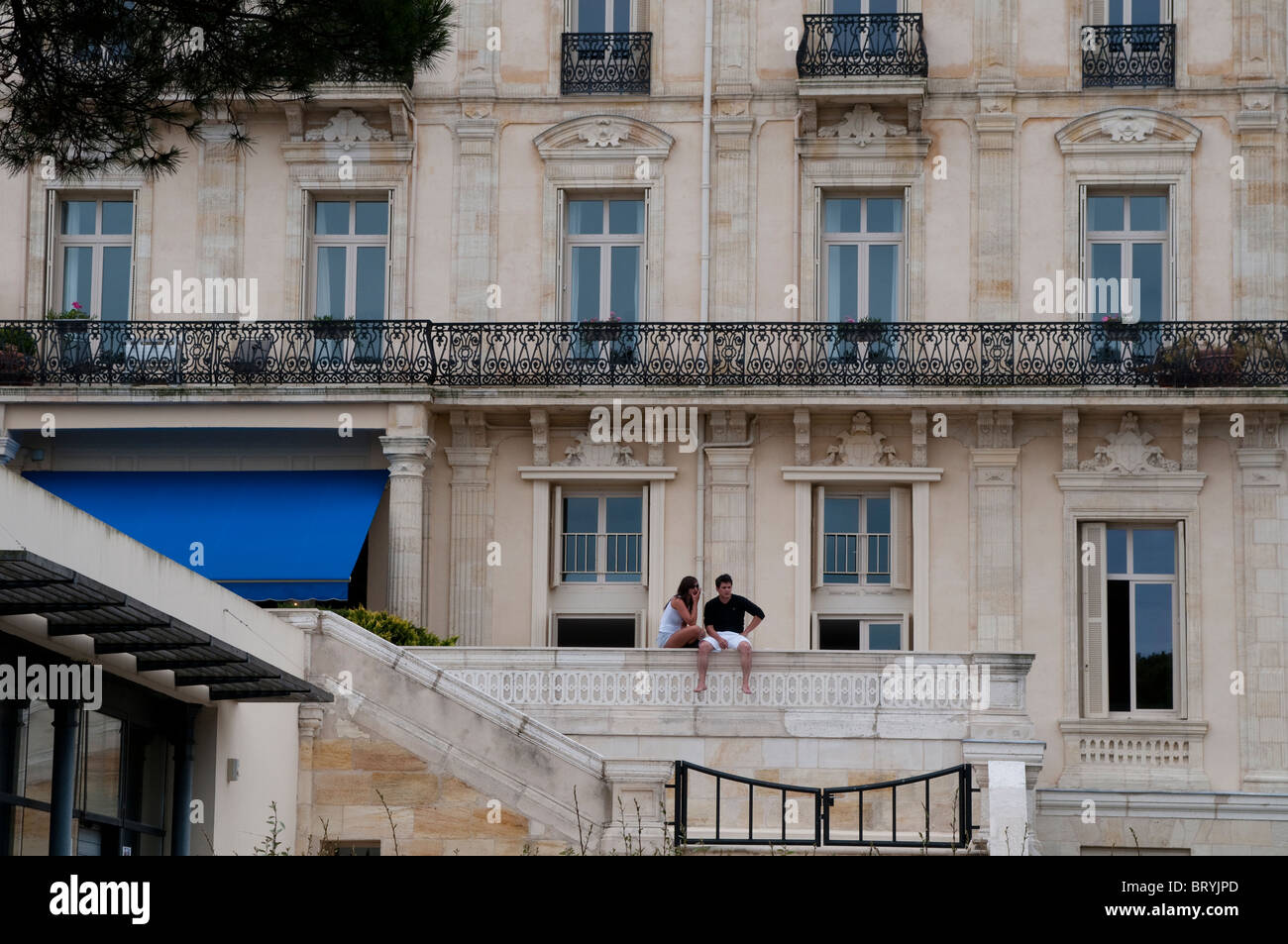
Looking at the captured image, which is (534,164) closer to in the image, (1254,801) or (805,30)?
(805,30)

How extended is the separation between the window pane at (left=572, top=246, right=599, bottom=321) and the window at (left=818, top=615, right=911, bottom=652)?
449 cm

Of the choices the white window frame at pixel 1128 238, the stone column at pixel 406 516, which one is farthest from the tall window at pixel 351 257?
the white window frame at pixel 1128 238

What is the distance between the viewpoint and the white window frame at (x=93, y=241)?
25.1 m

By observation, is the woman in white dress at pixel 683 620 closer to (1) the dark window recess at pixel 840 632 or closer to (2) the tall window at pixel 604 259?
(1) the dark window recess at pixel 840 632

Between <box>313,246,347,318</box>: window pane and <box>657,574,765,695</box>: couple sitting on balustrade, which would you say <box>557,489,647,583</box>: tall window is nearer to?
<box>313,246,347,318</box>: window pane

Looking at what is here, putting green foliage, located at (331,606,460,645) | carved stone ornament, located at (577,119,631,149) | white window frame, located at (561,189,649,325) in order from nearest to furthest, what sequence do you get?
green foliage, located at (331,606,460,645)
carved stone ornament, located at (577,119,631,149)
white window frame, located at (561,189,649,325)

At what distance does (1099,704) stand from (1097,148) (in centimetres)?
625

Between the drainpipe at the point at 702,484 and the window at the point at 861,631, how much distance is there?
1.43 m

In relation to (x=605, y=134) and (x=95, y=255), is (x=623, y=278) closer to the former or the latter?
(x=605, y=134)

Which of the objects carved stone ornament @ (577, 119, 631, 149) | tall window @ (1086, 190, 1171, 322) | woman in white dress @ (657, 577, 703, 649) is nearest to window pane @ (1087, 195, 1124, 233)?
tall window @ (1086, 190, 1171, 322)

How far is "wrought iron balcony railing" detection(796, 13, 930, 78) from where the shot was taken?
79.7 feet

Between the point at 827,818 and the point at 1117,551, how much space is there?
10544 millimetres

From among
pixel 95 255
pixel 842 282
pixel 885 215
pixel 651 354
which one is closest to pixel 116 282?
pixel 95 255

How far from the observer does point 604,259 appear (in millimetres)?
25016
